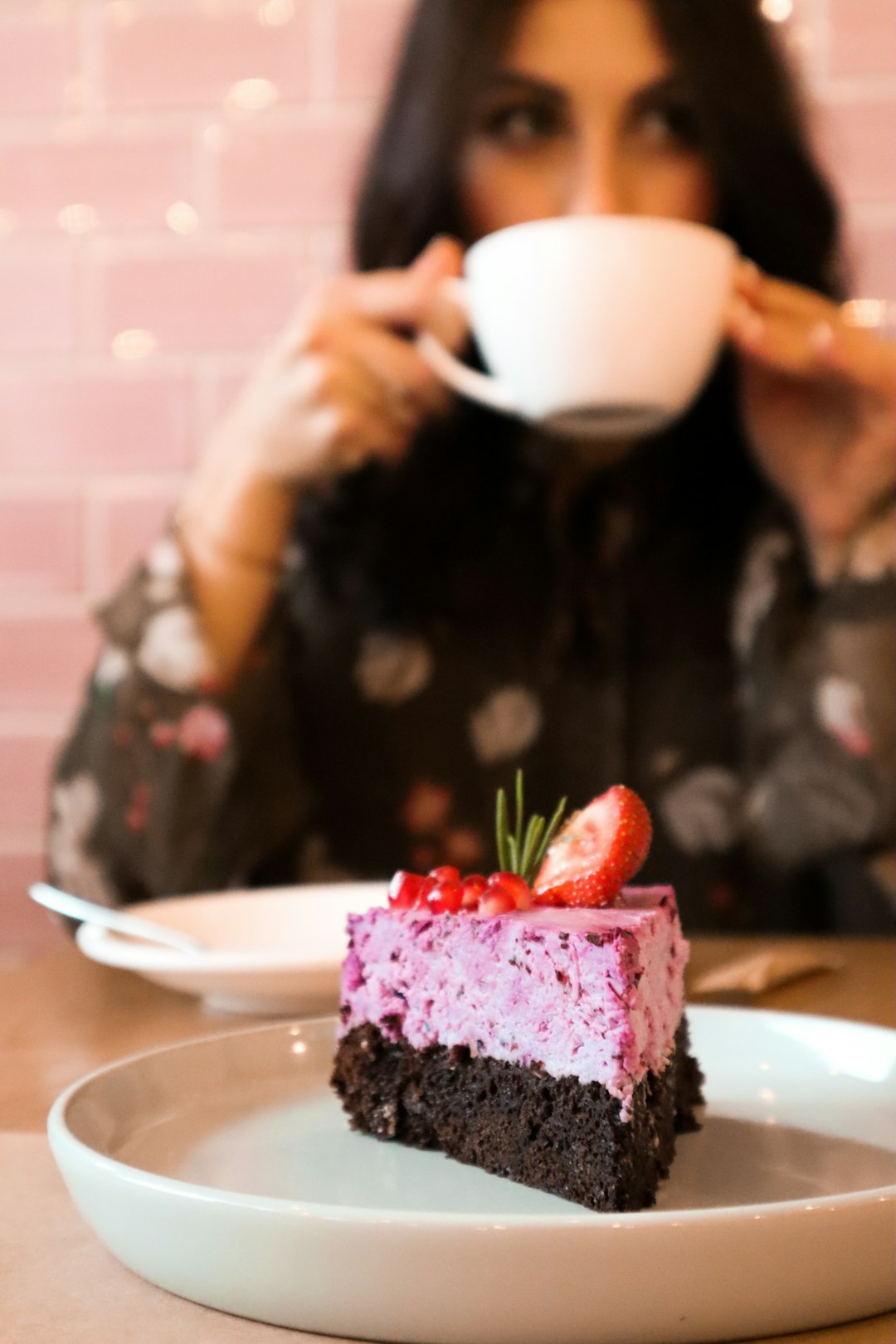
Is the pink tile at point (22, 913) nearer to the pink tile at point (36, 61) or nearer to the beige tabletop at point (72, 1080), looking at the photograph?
the beige tabletop at point (72, 1080)

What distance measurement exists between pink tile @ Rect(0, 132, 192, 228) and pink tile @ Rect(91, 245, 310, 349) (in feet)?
0.19

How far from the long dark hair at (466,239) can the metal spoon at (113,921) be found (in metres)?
0.65

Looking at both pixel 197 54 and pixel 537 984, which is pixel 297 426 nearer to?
pixel 197 54

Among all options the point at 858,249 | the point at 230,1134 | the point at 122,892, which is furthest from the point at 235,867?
the point at 858,249

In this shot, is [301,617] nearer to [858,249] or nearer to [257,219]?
[257,219]

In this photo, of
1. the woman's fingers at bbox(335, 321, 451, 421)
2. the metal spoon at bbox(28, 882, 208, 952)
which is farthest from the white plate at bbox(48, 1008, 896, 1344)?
the woman's fingers at bbox(335, 321, 451, 421)

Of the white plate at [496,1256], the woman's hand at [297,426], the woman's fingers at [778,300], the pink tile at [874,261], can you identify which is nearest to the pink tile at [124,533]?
the woman's hand at [297,426]

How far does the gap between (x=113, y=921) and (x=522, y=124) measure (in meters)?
0.97

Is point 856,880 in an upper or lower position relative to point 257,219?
lower

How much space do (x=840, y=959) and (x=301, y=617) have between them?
695 mm

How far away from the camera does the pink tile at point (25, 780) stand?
142 centimetres

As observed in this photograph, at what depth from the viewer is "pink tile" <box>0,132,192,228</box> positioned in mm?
1403

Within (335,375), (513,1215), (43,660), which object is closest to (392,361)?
(335,375)

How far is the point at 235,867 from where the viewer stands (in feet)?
4.15
